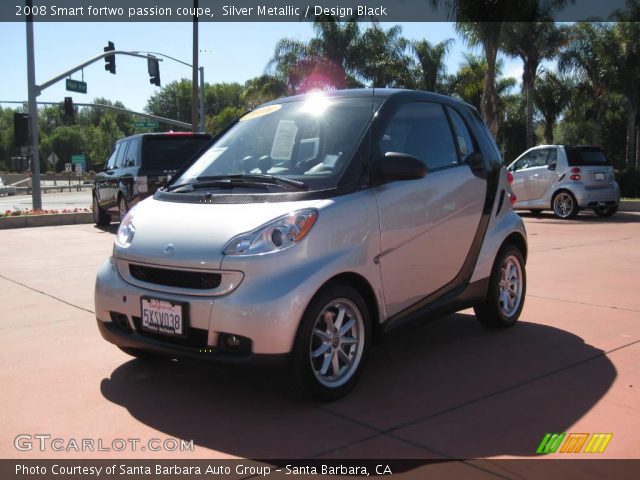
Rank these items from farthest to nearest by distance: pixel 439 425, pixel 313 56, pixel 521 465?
pixel 313 56 → pixel 439 425 → pixel 521 465

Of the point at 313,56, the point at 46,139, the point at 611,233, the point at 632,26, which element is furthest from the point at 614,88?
the point at 46,139

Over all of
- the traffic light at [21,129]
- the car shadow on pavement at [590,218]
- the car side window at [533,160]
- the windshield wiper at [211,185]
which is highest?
the traffic light at [21,129]

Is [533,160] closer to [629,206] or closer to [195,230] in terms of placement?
[629,206]

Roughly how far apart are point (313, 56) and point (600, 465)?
34953 mm

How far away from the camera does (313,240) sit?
3.62 meters

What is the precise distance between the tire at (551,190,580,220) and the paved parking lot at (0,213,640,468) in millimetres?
9876

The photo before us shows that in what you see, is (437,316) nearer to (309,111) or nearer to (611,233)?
(309,111)

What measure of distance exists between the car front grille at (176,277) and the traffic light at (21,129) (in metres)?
16.0

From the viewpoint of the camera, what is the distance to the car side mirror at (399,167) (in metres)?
4.02


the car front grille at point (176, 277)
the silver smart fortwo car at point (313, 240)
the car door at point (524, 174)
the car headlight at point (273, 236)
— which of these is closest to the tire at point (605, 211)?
the car door at point (524, 174)

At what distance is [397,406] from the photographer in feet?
12.3

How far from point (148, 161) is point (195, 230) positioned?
350 inches

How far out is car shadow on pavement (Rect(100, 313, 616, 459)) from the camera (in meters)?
3.30

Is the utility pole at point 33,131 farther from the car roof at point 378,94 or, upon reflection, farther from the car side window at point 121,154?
the car roof at point 378,94
